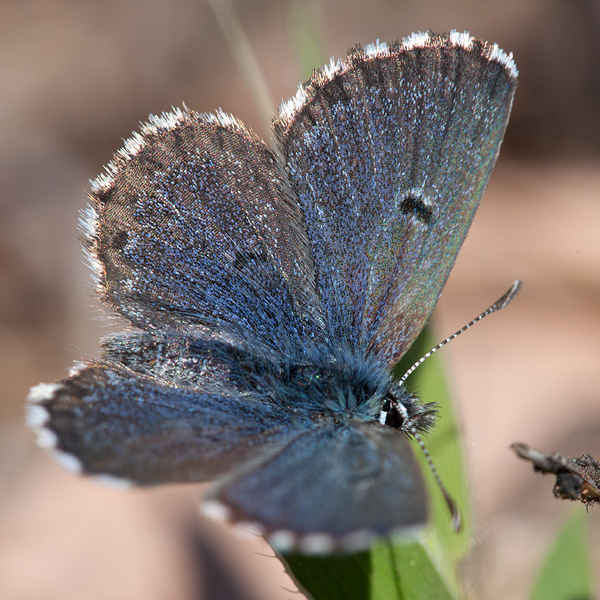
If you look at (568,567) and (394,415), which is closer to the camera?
(394,415)

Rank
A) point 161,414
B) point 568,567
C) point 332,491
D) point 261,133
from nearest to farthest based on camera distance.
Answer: point 332,491 → point 161,414 → point 568,567 → point 261,133

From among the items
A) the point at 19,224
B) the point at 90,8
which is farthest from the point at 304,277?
the point at 90,8

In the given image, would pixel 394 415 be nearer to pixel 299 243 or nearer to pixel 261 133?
pixel 299 243

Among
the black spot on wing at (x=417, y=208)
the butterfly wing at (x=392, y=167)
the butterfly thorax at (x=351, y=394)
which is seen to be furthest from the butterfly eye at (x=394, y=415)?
the black spot on wing at (x=417, y=208)

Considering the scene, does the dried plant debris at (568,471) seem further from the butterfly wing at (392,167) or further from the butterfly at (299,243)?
the butterfly wing at (392,167)

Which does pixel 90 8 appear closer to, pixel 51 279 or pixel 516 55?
pixel 51 279

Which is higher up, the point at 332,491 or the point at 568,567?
the point at 332,491

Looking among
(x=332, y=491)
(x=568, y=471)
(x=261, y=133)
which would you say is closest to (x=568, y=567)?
(x=568, y=471)

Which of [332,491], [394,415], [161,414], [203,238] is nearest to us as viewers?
[332,491]
